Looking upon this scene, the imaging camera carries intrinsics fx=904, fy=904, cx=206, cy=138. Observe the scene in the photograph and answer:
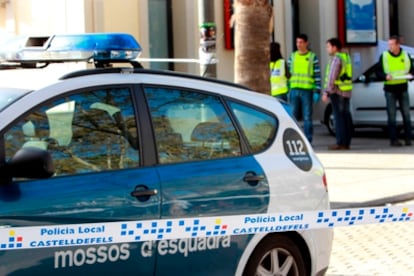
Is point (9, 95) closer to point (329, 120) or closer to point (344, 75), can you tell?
point (344, 75)

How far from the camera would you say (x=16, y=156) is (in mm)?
4508

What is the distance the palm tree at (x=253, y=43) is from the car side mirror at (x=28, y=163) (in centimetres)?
612

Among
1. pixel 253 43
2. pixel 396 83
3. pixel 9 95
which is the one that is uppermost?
pixel 253 43

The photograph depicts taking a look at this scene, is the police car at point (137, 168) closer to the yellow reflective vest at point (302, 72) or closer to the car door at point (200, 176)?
the car door at point (200, 176)

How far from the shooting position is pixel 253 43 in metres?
10.5

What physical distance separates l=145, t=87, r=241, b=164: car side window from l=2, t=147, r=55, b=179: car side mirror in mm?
873

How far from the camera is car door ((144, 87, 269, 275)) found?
5.15 m

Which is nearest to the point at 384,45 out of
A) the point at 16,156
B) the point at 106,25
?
the point at 106,25

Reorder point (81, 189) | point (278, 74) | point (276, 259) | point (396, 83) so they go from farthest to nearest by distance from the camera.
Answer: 1. point (396, 83)
2. point (278, 74)
3. point (276, 259)
4. point (81, 189)

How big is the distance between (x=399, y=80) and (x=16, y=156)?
1240 centimetres

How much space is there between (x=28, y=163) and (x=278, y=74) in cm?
1110

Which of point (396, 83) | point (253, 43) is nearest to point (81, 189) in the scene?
point (253, 43)

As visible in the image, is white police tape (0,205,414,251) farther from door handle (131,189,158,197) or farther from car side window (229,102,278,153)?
car side window (229,102,278,153)

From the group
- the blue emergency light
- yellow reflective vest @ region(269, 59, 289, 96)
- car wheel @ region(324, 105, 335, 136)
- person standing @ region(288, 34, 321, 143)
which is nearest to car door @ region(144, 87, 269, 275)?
the blue emergency light
